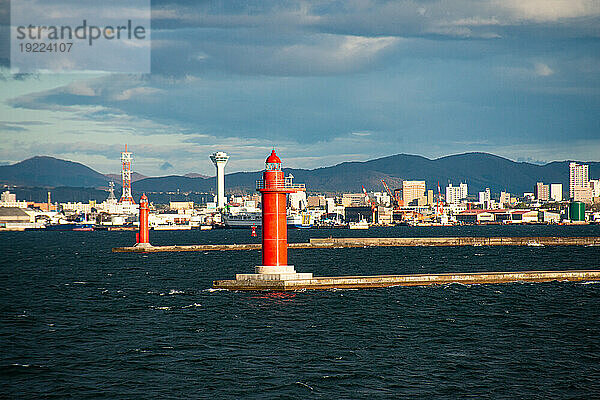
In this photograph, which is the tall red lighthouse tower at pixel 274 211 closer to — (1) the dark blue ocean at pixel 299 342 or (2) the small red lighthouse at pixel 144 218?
(1) the dark blue ocean at pixel 299 342

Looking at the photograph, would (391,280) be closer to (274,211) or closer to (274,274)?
(274,274)

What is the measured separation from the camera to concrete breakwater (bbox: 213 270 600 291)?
2168 inches

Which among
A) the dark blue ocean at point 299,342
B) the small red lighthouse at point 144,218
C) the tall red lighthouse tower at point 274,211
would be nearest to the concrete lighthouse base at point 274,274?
the tall red lighthouse tower at point 274,211

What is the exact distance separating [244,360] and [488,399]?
11.4 metres

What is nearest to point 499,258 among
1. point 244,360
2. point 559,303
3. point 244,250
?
point 244,250

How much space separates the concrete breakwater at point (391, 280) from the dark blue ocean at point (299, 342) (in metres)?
0.87

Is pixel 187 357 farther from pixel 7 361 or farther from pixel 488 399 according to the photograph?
pixel 488 399

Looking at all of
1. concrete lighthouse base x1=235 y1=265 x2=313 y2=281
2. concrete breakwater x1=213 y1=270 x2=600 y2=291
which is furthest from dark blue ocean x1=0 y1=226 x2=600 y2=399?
concrete lighthouse base x1=235 y1=265 x2=313 y2=281

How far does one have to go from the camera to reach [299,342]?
37750 mm

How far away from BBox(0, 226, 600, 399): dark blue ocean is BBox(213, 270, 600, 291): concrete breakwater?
2.84 feet

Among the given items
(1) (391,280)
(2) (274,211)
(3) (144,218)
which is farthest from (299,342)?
(3) (144,218)

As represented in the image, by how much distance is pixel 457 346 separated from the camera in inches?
1446

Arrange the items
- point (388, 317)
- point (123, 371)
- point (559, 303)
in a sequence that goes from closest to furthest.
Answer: point (123, 371) < point (388, 317) < point (559, 303)

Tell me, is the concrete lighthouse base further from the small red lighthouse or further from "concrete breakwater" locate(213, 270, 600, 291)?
the small red lighthouse
